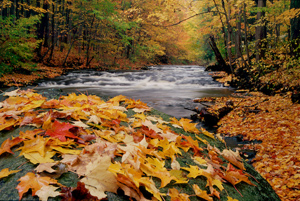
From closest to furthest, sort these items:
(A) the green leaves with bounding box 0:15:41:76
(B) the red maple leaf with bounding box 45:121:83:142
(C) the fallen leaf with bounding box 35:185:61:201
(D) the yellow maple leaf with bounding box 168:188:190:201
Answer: (C) the fallen leaf with bounding box 35:185:61:201
(D) the yellow maple leaf with bounding box 168:188:190:201
(B) the red maple leaf with bounding box 45:121:83:142
(A) the green leaves with bounding box 0:15:41:76

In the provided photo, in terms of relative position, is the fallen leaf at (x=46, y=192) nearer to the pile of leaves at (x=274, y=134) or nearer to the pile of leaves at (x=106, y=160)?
the pile of leaves at (x=106, y=160)

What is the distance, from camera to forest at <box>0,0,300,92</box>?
7.90m

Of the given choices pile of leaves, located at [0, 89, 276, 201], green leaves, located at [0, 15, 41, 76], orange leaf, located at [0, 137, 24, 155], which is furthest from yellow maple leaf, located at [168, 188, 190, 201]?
green leaves, located at [0, 15, 41, 76]

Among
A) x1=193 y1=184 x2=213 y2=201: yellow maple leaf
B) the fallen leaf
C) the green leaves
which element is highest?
the green leaves

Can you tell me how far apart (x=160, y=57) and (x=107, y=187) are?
37.6 meters

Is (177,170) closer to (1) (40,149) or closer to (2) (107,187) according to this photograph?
(2) (107,187)

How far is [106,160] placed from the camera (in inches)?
36.4

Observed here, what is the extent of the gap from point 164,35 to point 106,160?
1280 inches

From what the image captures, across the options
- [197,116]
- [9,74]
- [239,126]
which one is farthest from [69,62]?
[239,126]

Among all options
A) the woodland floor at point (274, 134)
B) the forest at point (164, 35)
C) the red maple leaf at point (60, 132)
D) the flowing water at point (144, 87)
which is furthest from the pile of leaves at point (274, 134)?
the red maple leaf at point (60, 132)

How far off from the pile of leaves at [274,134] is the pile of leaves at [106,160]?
1.66m

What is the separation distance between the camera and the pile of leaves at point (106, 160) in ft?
2.83

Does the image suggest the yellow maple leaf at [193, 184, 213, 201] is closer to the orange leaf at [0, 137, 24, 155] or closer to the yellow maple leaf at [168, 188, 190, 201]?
the yellow maple leaf at [168, 188, 190, 201]

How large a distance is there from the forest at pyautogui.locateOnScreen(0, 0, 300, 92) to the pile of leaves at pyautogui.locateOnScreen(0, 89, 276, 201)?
61 centimetres
